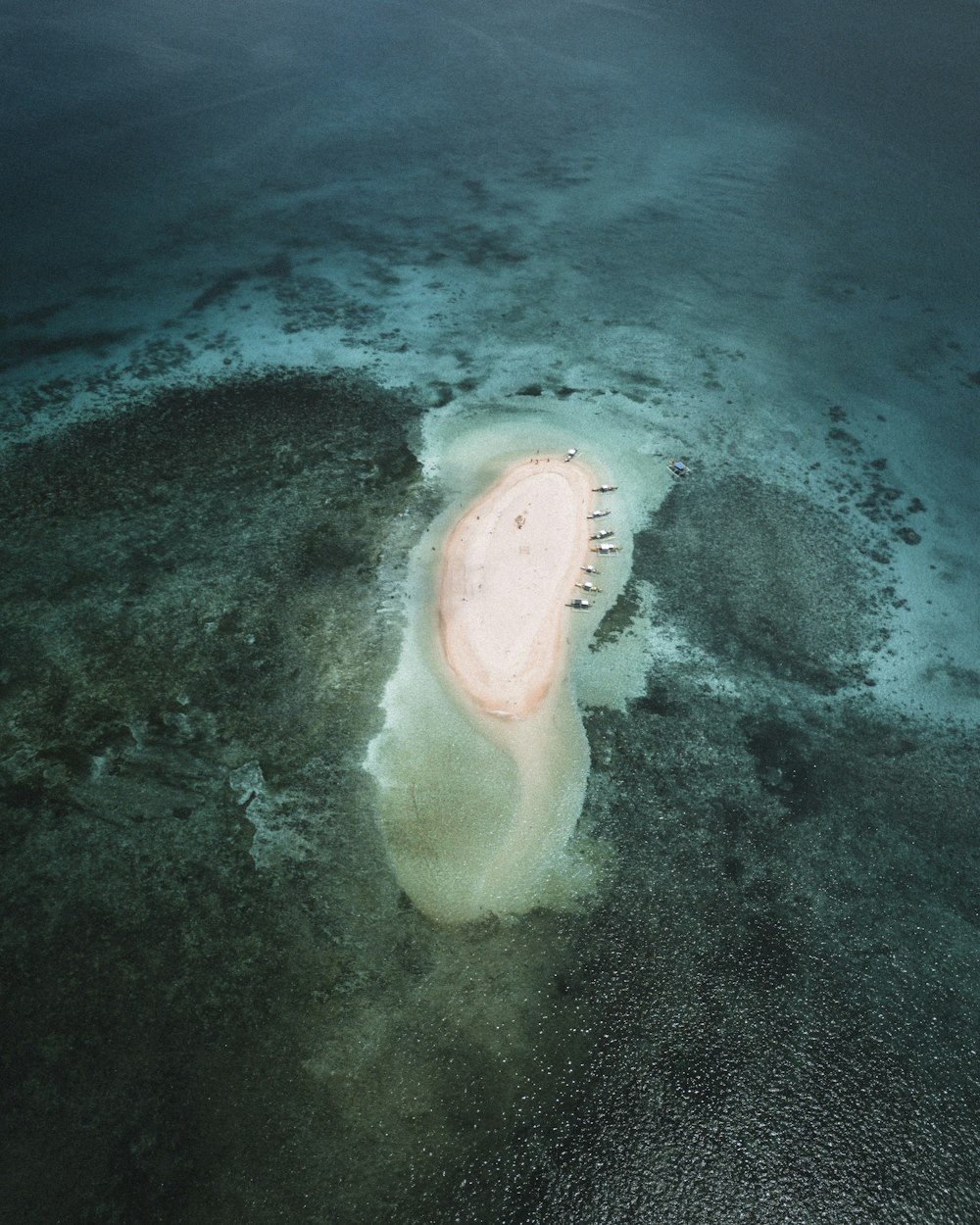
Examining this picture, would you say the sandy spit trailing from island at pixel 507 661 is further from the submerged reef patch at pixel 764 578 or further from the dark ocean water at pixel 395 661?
the submerged reef patch at pixel 764 578

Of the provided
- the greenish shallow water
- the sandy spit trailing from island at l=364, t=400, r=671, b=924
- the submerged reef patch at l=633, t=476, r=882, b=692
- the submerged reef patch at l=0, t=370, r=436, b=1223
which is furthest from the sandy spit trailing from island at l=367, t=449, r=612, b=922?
the submerged reef patch at l=633, t=476, r=882, b=692

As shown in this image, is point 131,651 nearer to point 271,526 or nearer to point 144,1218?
point 271,526

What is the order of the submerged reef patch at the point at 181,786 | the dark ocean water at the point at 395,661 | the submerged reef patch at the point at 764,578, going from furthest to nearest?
the submerged reef patch at the point at 764,578, the dark ocean water at the point at 395,661, the submerged reef patch at the point at 181,786

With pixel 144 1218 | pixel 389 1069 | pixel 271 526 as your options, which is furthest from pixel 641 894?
pixel 271 526

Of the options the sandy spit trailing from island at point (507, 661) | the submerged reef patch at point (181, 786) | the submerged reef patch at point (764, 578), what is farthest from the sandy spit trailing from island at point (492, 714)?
the submerged reef patch at point (764, 578)

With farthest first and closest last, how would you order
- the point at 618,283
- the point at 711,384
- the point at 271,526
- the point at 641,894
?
the point at 618,283 → the point at 711,384 → the point at 271,526 → the point at 641,894

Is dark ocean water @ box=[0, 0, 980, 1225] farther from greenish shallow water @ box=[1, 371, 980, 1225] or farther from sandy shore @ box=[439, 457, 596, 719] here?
sandy shore @ box=[439, 457, 596, 719]
